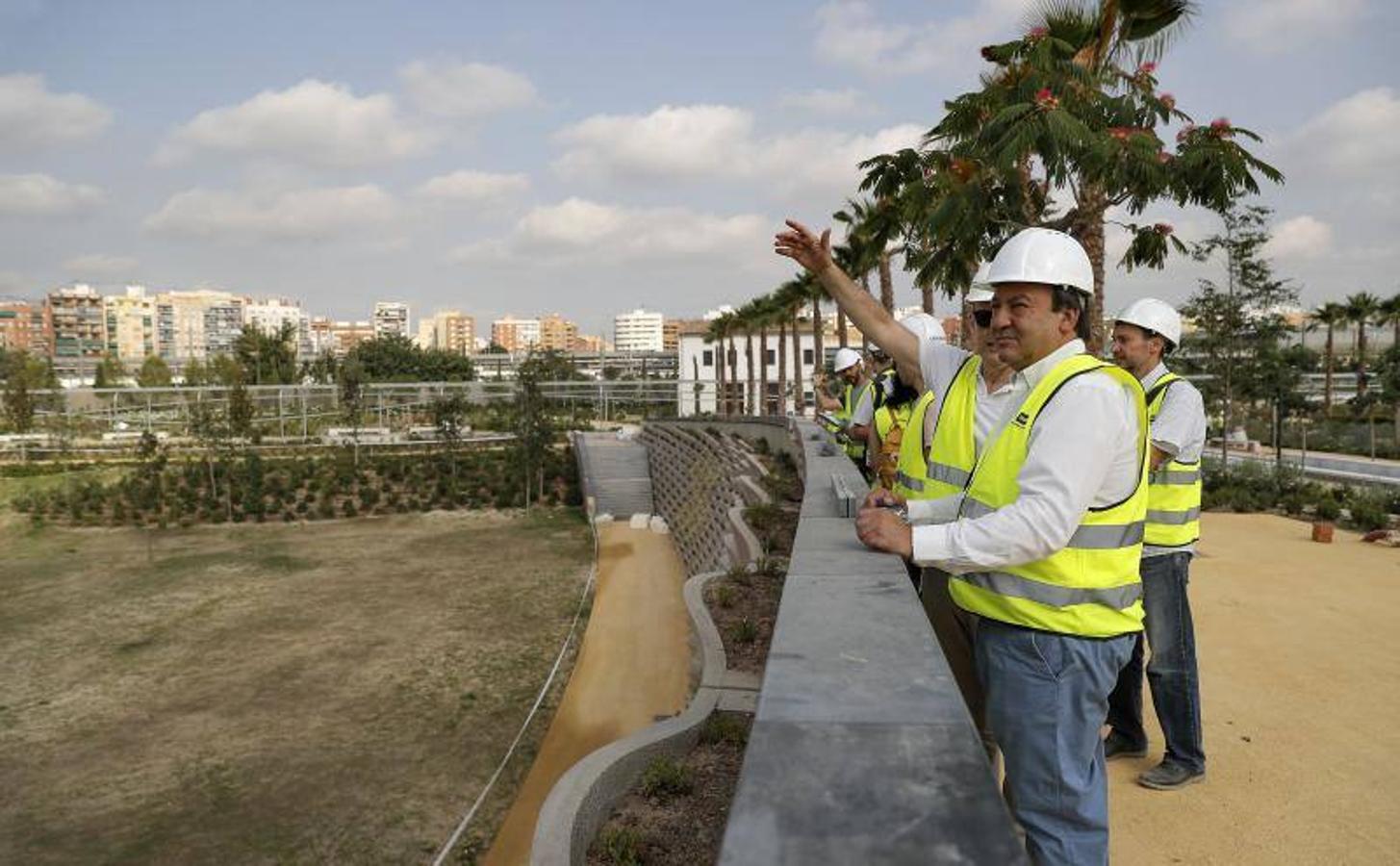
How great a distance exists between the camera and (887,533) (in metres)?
2.35

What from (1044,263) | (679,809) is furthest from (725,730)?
(1044,263)

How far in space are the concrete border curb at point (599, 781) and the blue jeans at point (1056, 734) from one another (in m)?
2.40

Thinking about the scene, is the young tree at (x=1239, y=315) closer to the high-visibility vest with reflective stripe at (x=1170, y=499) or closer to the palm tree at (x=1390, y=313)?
the high-visibility vest with reflective stripe at (x=1170, y=499)

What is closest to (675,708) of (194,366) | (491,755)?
(491,755)

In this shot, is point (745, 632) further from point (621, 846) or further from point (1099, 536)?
point (1099, 536)

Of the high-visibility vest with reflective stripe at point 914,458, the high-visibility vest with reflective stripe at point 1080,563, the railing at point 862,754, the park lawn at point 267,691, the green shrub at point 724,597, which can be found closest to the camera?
the railing at point 862,754

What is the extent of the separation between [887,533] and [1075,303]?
2.77 feet

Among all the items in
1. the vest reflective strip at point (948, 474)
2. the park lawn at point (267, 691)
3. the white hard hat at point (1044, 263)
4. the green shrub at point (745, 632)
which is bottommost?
the park lawn at point (267, 691)

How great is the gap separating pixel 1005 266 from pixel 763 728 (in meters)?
1.47

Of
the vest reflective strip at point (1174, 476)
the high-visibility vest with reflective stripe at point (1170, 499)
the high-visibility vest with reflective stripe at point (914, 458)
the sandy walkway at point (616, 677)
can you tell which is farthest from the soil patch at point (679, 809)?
the sandy walkway at point (616, 677)

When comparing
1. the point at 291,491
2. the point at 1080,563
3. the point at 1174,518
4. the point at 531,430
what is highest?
the point at 1080,563

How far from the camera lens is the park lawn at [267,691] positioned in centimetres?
824

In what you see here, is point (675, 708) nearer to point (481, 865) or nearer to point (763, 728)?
point (481, 865)

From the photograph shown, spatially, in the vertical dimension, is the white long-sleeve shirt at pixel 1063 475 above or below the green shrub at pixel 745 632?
above
